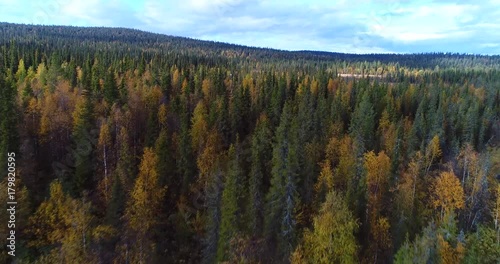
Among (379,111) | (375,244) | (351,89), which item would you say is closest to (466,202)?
(375,244)

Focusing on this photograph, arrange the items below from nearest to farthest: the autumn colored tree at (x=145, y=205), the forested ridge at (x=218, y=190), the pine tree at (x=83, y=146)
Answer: the forested ridge at (x=218, y=190) < the autumn colored tree at (x=145, y=205) < the pine tree at (x=83, y=146)

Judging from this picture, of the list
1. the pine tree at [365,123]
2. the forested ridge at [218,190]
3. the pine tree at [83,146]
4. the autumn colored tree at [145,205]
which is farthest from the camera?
the pine tree at [365,123]

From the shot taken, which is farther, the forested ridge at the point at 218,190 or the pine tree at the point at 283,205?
the pine tree at the point at 283,205

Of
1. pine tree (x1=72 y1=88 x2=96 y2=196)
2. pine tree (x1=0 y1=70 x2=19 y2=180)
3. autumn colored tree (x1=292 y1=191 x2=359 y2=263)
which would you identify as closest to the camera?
autumn colored tree (x1=292 y1=191 x2=359 y2=263)

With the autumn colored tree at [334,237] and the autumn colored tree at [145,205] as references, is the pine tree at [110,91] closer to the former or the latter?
the autumn colored tree at [145,205]

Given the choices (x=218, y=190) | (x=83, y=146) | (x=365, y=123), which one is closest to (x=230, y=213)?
(x=218, y=190)

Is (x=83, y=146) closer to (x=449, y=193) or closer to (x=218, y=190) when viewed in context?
(x=218, y=190)

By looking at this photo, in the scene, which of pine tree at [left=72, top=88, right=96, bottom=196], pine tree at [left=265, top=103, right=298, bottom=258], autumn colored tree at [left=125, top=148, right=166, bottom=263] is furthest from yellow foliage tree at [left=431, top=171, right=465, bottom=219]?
pine tree at [left=72, top=88, right=96, bottom=196]

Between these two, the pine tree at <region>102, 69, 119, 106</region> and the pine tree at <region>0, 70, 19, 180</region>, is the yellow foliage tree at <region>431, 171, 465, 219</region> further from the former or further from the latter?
the pine tree at <region>102, 69, 119, 106</region>

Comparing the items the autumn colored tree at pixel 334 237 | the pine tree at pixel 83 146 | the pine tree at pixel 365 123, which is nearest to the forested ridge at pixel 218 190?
the autumn colored tree at pixel 334 237

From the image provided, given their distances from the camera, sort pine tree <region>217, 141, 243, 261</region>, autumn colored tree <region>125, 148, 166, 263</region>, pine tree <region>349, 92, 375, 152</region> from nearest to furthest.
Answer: pine tree <region>217, 141, 243, 261</region>, autumn colored tree <region>125, 148, 166, 263</region>, pine tree <region>349, 92, 375, 152</region>

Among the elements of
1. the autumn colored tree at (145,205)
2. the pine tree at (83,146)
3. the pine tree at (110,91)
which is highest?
the pine tree at (110,91)
